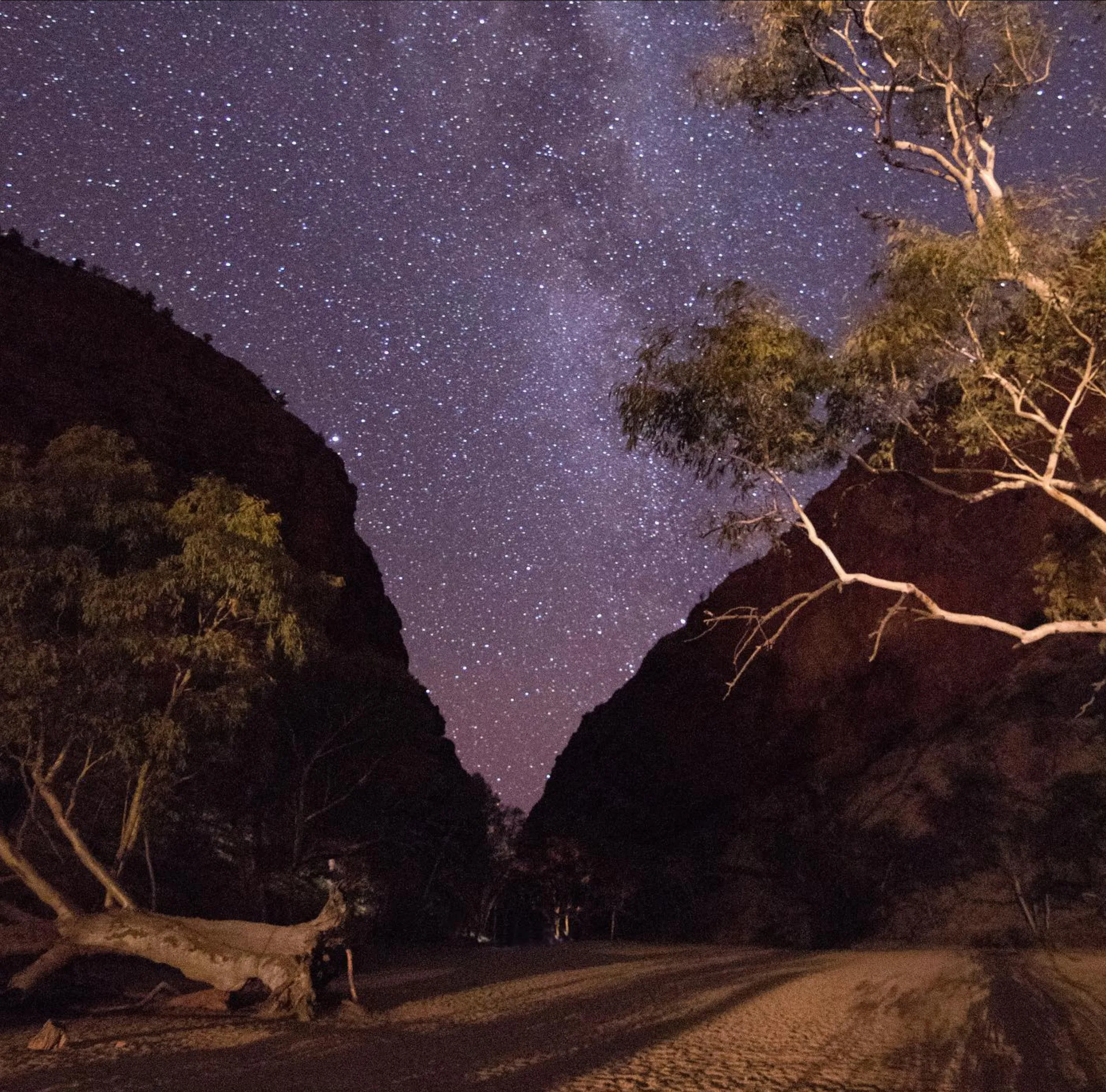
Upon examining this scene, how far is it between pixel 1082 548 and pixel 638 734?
151 feet

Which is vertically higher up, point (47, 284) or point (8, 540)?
point (47, 284)

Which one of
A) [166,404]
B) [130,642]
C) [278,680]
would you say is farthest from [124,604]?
[166,404]

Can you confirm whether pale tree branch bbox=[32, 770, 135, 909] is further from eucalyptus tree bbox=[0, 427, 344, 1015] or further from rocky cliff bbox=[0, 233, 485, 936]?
rocky cliff bbox=[0, 233, 485, 936]

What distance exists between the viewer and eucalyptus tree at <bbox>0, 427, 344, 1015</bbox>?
12086mm

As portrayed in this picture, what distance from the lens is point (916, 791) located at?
40406 millimetres

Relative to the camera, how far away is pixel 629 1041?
9.68m

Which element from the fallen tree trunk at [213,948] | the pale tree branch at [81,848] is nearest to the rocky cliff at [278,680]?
the pale tree branch at [81,848]

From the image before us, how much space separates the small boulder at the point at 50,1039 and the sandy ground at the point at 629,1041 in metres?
0.14

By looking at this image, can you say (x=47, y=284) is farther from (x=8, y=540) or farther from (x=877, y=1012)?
(x=877, y=1012)

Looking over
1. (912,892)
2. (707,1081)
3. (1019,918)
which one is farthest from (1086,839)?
(707,1081)

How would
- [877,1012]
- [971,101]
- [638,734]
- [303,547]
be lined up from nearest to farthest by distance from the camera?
[877,1012]
[971,101]
[303,547]
[638,734]

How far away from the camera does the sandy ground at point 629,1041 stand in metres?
7.66

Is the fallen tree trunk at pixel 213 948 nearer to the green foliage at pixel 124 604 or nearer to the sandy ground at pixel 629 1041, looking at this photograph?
the sandy ground at pixel 629 1041

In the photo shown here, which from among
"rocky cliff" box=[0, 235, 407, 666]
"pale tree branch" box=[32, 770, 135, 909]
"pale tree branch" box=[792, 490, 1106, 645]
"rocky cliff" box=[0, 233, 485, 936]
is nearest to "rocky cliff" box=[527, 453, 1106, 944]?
"rocky cliff" box=[0, 233, 485, 936]
